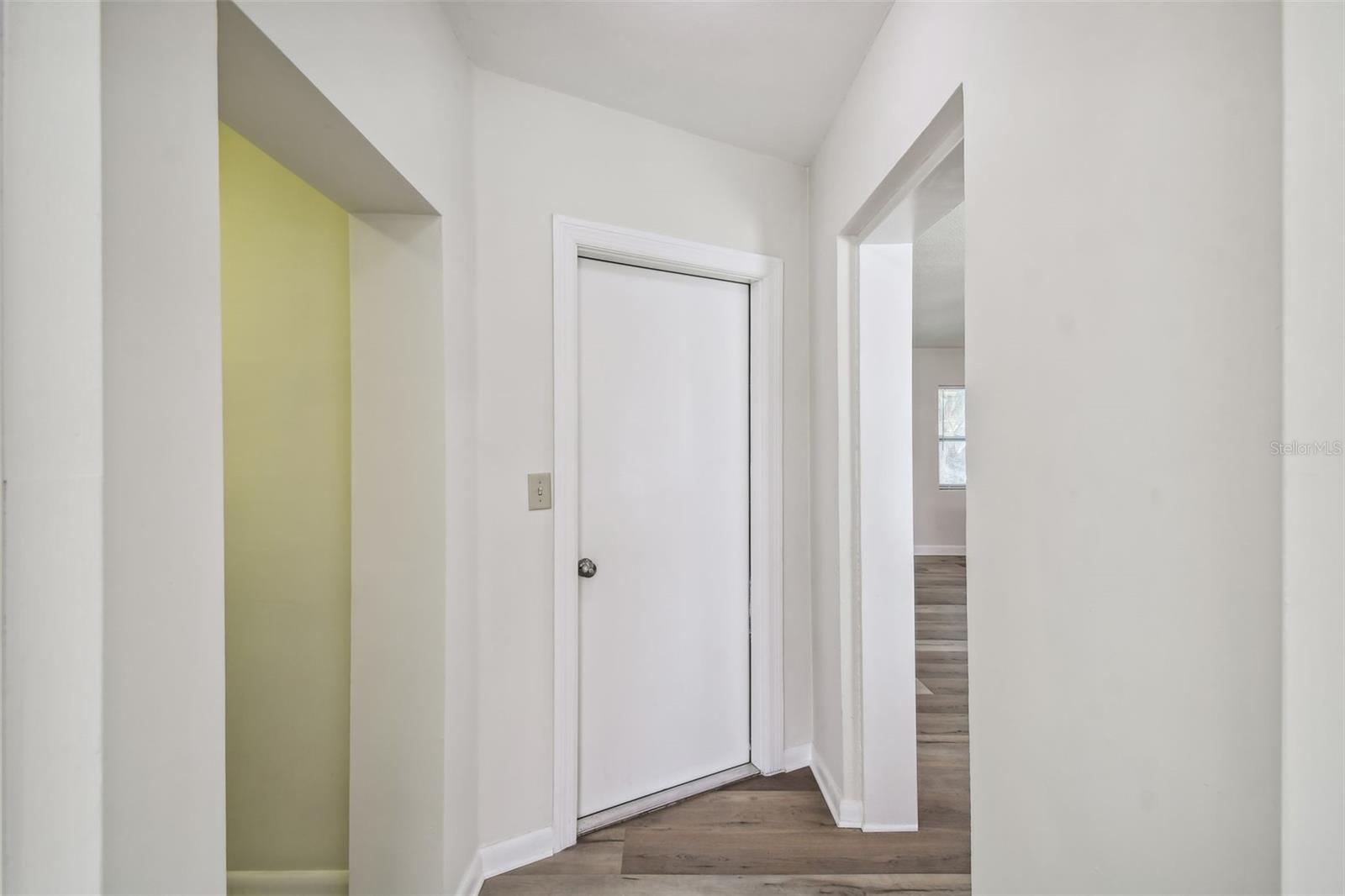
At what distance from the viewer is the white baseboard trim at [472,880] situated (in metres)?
1.43

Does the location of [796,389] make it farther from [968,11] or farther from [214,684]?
[214,684]

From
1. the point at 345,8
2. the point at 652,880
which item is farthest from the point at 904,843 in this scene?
the point at 345,8

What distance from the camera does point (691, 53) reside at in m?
1.50

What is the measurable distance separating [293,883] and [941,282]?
4.67m

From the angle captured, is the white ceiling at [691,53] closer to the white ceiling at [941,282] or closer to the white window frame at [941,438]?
the white ceiling at [941,282]

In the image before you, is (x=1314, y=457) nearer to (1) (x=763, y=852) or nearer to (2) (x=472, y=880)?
(1) (x=763, y=852)

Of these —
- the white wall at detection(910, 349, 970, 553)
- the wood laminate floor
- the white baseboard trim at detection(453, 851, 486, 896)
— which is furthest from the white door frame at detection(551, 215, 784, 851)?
the white wall at detection(910, 349, 970, 553)

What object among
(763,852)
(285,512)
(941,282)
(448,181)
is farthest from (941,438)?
(285,512)

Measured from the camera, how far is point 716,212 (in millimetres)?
1942

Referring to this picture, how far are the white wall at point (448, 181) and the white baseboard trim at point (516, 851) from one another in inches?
3.0

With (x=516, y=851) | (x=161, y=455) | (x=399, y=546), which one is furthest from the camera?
(x=516, y=851)

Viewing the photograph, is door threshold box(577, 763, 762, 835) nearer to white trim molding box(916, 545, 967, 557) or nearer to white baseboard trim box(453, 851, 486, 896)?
white baseboard trim box(453, 851, 486, 896)

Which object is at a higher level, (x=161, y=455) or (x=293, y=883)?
(x=161, y=455)

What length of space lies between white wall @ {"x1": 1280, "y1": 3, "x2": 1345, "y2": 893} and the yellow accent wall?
188cm
